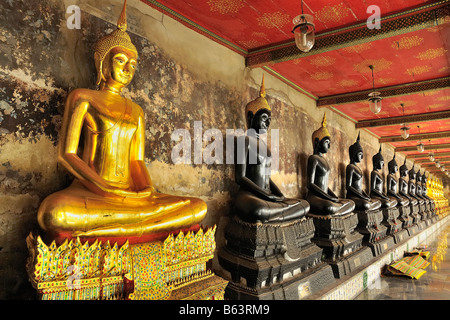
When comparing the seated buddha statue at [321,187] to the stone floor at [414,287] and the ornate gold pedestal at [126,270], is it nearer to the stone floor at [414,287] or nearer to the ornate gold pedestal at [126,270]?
the stone floor at [414,287]

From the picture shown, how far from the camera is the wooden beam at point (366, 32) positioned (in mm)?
2869

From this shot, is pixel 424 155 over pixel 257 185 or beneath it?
over

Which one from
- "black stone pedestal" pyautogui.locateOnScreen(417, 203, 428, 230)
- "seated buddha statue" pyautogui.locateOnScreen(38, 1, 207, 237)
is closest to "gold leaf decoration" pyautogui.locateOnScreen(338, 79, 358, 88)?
"seated buddha statue" pyautogui.locateOnScreen(38, 1, 207, 237)

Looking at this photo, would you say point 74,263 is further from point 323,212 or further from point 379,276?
point 379,276

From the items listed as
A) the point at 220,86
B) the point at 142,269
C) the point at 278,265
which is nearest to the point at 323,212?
the point at 278,265

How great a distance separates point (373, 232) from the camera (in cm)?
A: 532

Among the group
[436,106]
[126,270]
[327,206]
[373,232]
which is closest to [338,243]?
[327,206]

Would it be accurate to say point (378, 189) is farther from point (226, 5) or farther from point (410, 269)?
point (226, 5)

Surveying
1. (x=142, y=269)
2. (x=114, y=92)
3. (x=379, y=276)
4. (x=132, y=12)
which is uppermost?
(x=132, y=12)

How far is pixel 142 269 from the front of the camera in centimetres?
190

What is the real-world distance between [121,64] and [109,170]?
858mm

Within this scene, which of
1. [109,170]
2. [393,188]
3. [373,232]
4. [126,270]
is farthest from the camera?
[393,188]

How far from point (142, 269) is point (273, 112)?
133 inches
